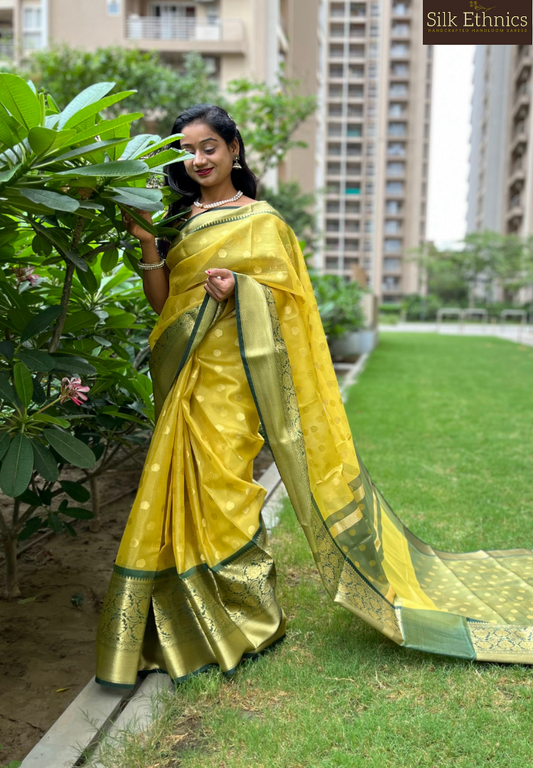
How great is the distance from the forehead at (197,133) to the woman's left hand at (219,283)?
1.48ft

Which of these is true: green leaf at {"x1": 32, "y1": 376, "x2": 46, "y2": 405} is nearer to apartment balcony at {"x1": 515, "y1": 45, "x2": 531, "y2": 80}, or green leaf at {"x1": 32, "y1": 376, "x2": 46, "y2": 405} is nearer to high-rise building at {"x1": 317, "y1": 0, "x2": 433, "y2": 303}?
apartment balcony at {"x1": 515, "y1": 45, "x2": 531, "y2": 80}

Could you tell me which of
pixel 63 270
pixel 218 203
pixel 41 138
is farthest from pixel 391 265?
pixel 41 138

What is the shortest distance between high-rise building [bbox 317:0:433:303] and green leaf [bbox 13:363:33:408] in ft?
211

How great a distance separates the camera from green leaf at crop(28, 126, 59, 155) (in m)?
1.48

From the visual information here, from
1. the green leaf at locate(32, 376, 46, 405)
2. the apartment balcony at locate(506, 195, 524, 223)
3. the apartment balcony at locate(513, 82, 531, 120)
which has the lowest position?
the green leaf at locate(32, 376, 46, 405)

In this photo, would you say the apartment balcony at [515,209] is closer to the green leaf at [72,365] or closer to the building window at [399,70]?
the building window at [399,70]

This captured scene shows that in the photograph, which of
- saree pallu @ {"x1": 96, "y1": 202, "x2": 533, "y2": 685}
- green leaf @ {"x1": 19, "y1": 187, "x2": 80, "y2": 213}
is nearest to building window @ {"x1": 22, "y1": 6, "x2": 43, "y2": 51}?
saree pallu @ {"x1": 96, "y1": 202, "x2": 533, "y2": 685}

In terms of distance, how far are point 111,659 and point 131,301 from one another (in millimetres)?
1721

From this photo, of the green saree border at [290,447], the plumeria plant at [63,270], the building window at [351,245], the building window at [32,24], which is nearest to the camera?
the plumeria plant at [63,270]

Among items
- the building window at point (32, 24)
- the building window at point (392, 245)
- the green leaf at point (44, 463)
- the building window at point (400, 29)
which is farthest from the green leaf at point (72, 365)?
the building window at point (400, 29)

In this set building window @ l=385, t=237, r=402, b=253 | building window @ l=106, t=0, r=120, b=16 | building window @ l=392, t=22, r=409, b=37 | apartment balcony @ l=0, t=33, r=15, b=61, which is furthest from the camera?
building window @ l=385, t=237, r=402, b=253

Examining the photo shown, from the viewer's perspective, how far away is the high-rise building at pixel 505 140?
1865 inches

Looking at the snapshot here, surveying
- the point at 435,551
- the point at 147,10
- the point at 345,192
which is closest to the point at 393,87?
the point at 345,192

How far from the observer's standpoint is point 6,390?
186 cm
